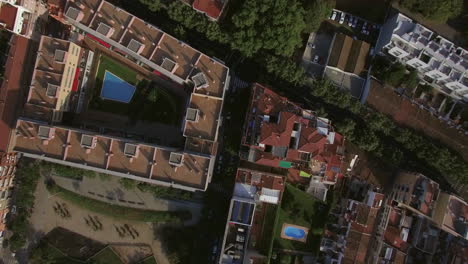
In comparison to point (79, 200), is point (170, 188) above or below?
above

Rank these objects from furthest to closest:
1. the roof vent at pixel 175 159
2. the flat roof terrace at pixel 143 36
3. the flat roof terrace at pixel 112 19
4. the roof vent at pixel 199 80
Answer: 1. the flat roof terrace at pixel 143 36
2. the flat roof terrace at pixel 112 19
3. the roof vent at pixel 199 80
4. the roof vent at pixel 175 159

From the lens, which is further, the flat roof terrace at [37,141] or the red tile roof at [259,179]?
the red tile roof at [259,179]

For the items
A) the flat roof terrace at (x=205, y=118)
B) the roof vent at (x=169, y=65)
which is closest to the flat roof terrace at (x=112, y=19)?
the roof vent at (x=169, y=65)

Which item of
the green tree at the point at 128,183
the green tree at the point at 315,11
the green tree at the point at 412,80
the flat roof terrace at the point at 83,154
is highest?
the green tree at the point at 315,11

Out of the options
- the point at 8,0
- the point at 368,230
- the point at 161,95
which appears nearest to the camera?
the point at 8,0

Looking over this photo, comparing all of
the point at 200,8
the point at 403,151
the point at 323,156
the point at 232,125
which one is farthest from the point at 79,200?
the point at 403,151

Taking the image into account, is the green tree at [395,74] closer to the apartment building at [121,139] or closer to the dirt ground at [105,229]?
the apartment building at [121,139]

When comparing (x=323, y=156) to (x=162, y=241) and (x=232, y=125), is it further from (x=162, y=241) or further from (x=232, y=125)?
(x=162, y=241)
